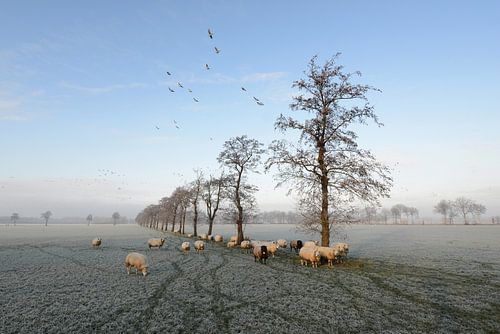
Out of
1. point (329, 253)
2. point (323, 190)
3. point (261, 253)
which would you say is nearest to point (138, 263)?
point (261, 253)

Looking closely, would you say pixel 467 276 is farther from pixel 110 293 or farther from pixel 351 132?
pixel 110 293

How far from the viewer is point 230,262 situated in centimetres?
2355

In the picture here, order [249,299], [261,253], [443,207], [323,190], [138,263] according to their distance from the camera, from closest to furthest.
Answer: [249,299] → [138,263] → [323,190] → [261,253] → [443,207]

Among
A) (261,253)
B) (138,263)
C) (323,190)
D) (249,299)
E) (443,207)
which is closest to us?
(249,299)

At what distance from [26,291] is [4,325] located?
499 centimetres

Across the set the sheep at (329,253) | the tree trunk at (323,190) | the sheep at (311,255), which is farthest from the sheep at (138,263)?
the tree trunk at (323,190)

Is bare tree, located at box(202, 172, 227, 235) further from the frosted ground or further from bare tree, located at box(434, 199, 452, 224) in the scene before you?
bare tree, located at box(434, 199, 452, 224)

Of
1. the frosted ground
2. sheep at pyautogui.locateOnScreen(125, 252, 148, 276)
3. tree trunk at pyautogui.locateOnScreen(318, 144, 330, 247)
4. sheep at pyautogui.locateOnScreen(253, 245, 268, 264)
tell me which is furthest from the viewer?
sheep at pyautogui.locateOnScreen(253, 245, 268, 264)

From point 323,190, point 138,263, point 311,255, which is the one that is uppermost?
point 323,190

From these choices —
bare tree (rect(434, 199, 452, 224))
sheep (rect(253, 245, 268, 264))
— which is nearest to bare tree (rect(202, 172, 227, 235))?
sheep (rect(253, 245, 268, 264))

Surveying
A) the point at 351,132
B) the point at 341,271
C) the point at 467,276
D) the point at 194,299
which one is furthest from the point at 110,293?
the point at 467,276

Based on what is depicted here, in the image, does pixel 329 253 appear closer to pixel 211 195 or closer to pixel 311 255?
pixel 311 255

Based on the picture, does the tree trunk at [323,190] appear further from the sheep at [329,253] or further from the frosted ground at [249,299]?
the frosted ground at [249,299]

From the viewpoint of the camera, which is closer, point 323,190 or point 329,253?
point 329,253
